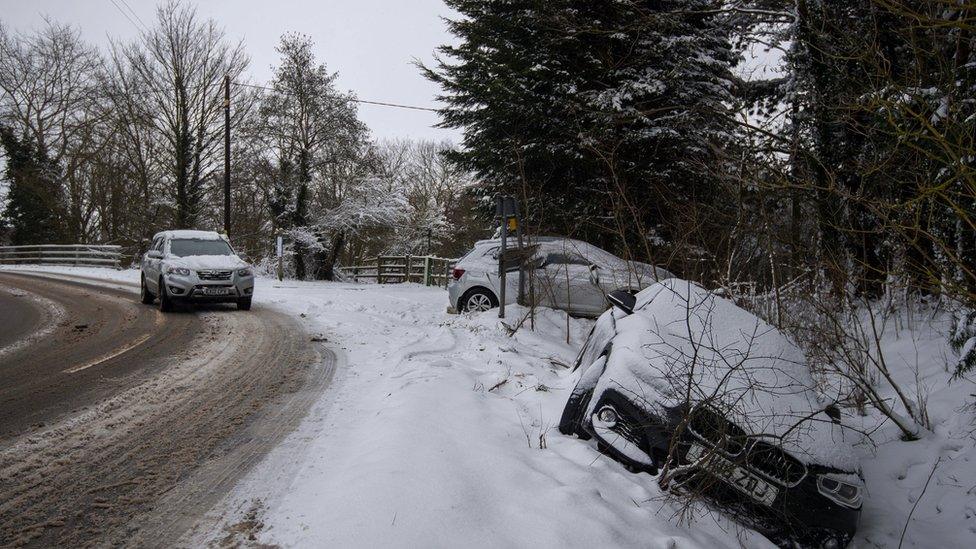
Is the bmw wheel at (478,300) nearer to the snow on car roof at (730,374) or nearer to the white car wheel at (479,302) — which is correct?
the white car wheel at (479,302)

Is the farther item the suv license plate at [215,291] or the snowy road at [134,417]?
the suv license plate at [215,291]

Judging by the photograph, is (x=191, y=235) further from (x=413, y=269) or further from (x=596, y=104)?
(x=413, y=269)

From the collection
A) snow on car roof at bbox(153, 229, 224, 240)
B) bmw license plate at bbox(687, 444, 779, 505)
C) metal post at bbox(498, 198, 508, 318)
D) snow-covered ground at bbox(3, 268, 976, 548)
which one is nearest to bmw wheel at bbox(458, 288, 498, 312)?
metal post at bbox(498, 198, 508, 318)

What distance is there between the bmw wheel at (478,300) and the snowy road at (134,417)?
2.96 meters

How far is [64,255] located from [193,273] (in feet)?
72.7

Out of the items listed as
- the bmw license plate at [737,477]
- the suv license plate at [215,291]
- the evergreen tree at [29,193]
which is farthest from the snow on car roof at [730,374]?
the evergreen tree at [29,193]

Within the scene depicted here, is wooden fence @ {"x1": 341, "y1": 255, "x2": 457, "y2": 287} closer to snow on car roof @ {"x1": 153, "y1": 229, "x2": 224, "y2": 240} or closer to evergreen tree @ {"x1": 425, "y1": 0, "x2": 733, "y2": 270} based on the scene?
evergreen tree @ {"x1": 425, "y1": 0, "x2": 733, "y2": 270}

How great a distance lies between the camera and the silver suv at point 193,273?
10133 mm

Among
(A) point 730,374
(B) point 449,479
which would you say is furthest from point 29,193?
(A) point 730,374

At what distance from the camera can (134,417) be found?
4.34 metres

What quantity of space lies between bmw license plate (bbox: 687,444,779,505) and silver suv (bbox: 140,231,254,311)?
31.6 ft

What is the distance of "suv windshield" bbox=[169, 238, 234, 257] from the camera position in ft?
35.7

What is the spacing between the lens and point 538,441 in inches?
159

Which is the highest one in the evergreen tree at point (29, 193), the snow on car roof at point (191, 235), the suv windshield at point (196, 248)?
the evergreen tree at point (29, 193)
